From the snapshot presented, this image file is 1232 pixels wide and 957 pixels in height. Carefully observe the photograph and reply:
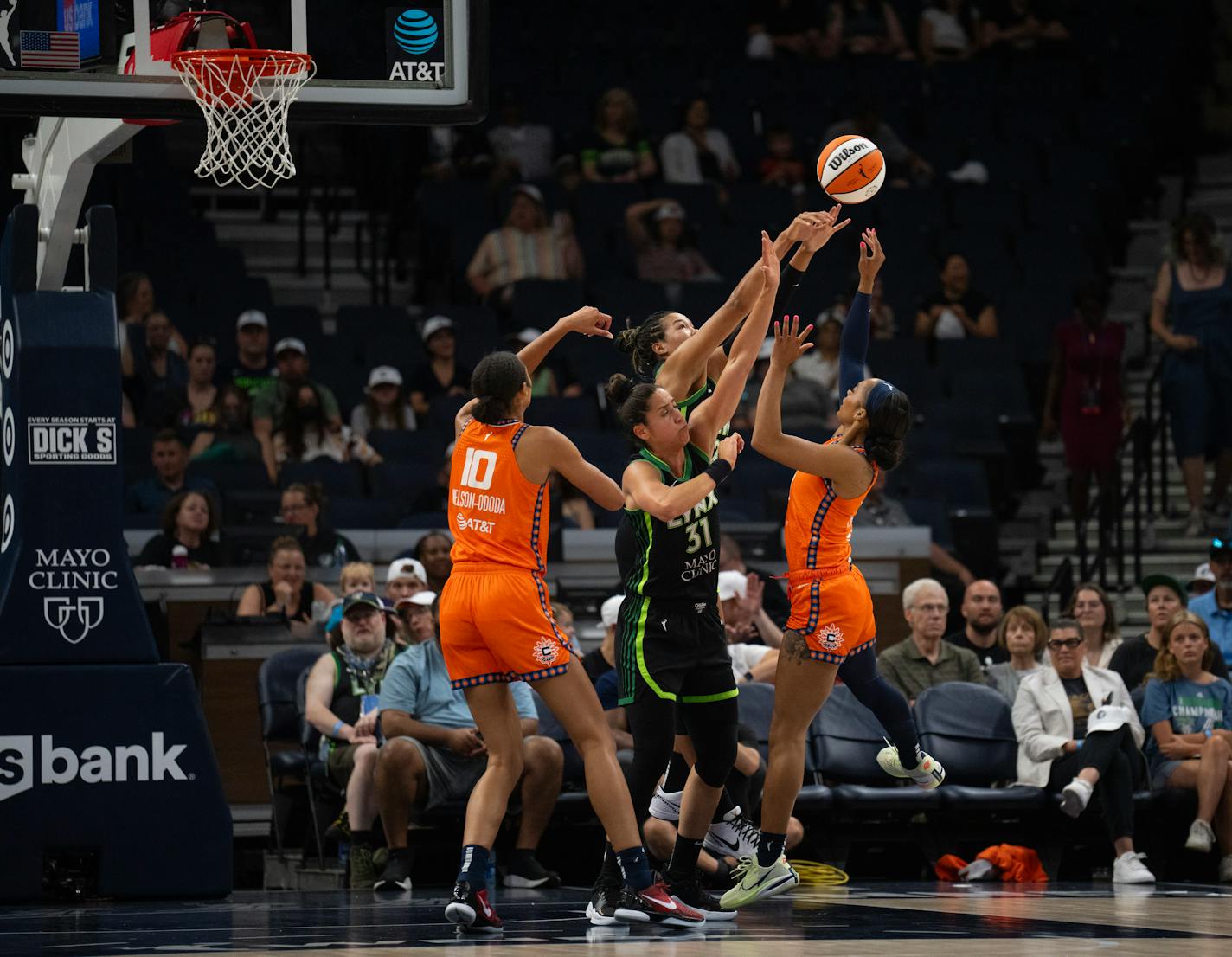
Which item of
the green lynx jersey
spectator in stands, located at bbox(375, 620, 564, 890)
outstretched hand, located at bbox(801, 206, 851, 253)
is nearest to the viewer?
the green lynx jersey

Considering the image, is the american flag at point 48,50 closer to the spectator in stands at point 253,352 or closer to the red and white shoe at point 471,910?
the red and white shoe at point 471,910

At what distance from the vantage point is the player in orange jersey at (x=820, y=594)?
27.1 ft

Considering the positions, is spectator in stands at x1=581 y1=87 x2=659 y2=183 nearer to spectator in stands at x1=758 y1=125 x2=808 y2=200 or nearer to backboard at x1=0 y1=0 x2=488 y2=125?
spectator in stands at x1=758 y1=125 x2=808 y2=200

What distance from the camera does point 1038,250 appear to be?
18.2 meters

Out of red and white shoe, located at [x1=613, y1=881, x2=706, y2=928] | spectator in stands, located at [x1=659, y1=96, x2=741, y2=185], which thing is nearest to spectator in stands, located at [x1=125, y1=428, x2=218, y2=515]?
spectator in stands, located at [x1=659, y1=96, x2=741, y2=185]

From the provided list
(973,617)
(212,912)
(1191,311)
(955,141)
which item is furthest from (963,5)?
(212,912)

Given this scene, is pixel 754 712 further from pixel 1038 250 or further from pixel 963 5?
pixel 963 5

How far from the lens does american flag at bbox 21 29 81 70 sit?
8508 mm

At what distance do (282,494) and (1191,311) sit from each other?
701 cm

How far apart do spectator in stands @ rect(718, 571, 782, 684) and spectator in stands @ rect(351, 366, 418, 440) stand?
165 inches

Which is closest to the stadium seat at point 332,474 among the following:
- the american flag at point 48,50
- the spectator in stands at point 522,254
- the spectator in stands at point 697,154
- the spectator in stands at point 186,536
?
the spectator in stands at point 186,536

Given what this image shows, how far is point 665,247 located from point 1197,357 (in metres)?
4.27

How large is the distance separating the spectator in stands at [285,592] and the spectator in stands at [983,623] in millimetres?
3719

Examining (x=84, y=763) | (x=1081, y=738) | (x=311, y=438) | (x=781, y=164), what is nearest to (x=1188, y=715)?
(x=1081, y=738)
